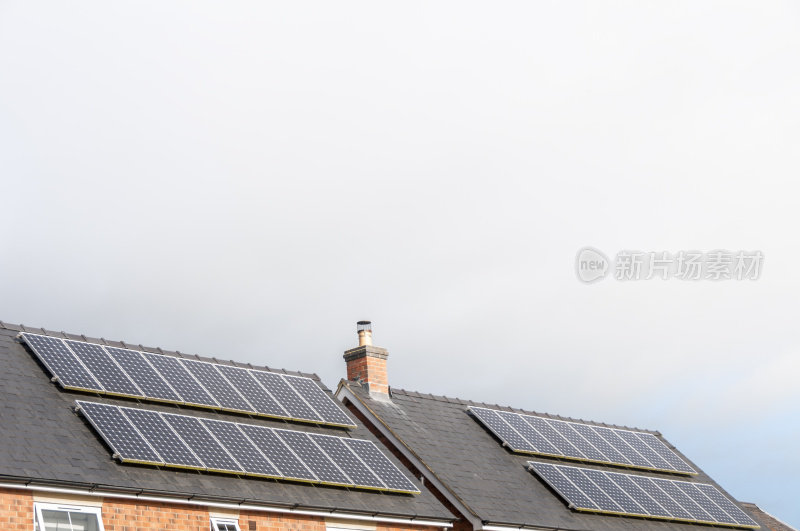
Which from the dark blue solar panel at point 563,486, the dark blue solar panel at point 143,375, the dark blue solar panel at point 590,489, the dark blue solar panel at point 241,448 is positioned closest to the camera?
the dark blue solar panel at point 241,448

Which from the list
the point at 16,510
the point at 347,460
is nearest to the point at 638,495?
the point at 347,460

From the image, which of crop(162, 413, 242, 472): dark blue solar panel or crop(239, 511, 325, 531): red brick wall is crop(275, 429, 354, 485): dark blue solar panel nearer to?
crop(239, 511, 325, 531): red brick wall

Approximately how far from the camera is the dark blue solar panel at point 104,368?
26062 mm

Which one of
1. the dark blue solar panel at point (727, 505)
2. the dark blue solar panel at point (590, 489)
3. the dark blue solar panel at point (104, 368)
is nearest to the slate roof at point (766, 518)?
the dark blue solar panel at point (727, 505)

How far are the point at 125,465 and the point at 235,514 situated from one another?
2619mm

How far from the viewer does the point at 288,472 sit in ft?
86.3

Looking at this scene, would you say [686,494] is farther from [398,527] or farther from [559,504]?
[398,527]

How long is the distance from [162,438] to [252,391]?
16.9 feet

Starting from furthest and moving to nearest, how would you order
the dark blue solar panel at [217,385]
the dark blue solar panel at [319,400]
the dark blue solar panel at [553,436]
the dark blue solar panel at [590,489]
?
the dark blue solar panel at [553,436] < the dark blue solar panel at [590,489] < the dark blue solar panel at [319,400] < the dark blue solar panel at [217,385]

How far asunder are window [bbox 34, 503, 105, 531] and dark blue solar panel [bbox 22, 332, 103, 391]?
12.8 ft

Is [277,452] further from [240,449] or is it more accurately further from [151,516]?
[151,516]

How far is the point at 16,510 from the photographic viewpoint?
20922 millimetres

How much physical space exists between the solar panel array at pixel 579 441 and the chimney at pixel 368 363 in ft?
11.3

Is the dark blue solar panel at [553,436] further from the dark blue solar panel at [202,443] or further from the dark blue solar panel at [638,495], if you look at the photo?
the dark blue solar panel at [202,443]
